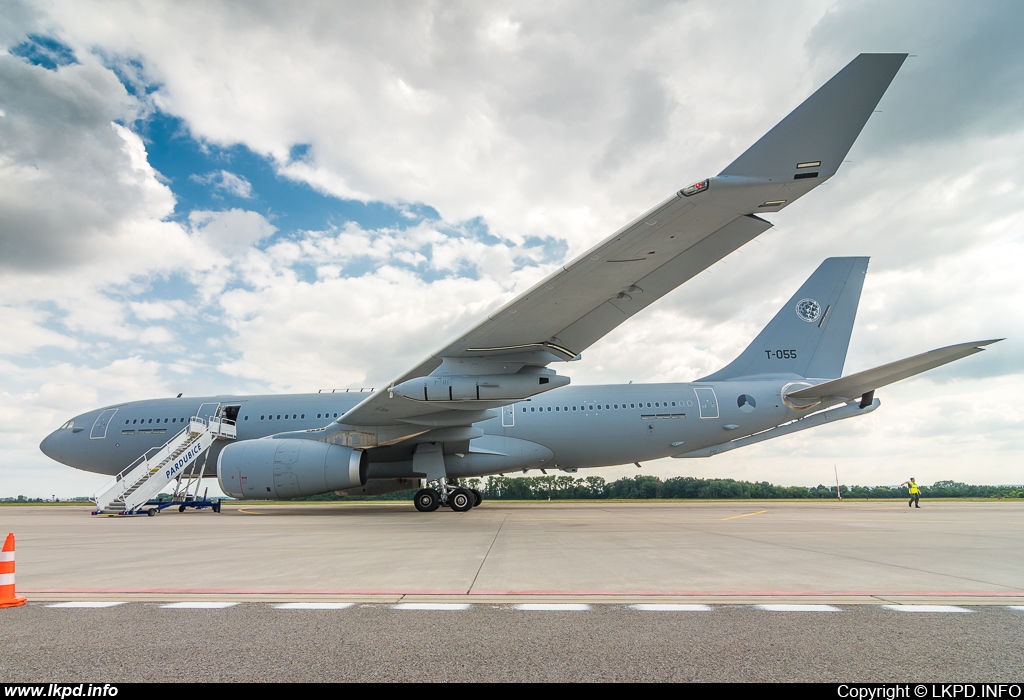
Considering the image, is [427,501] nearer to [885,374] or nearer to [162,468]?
[162,468]

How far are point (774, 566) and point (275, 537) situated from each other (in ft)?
23.4

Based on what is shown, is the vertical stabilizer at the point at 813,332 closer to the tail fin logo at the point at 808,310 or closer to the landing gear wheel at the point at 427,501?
the tail fin logo at the point at 808,310

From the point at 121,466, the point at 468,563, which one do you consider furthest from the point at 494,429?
the point at 121,466

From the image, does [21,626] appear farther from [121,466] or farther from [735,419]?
[121,466]

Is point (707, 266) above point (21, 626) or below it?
above

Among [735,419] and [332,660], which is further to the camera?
[735,419]

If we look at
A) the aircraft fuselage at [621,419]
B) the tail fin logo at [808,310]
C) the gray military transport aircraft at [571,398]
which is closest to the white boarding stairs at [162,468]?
the gray military transport aircraft at [571,398]

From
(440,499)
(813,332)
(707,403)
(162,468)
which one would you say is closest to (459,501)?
(440,499)

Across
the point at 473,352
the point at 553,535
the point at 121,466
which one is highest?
the point at 473,352

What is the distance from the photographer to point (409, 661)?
2443 millimetres

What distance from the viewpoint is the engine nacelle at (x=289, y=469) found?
45.8 feet

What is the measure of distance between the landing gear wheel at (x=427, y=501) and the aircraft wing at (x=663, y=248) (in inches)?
126

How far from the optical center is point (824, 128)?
666 cm

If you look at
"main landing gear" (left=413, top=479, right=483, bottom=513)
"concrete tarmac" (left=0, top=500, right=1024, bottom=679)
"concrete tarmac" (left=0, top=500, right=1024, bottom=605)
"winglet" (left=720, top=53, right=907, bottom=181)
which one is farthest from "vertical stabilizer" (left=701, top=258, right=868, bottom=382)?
"winglet" (left=720, top=53, right=907, bottom=181)
